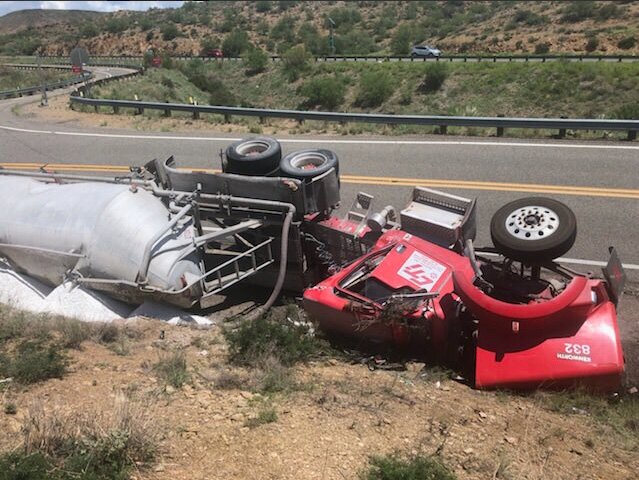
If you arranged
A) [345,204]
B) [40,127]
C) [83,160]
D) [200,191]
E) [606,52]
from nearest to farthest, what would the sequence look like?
1. [200,191]
2. [345,204]
3. [83,160]
4. [40,127]
5. [606,52]

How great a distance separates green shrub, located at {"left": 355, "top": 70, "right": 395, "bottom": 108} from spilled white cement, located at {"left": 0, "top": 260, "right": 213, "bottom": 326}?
106ft

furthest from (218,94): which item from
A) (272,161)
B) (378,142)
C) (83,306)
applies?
(83,306)

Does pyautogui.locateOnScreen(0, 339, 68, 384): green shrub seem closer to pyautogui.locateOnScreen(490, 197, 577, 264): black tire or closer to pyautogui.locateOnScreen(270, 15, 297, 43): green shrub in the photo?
pyautogui.locateOnScreen(490, 197, 577, 264): black tire

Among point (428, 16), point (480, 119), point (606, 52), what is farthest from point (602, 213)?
point (428, 16)

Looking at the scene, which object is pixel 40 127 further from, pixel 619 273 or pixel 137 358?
pixel 619 273

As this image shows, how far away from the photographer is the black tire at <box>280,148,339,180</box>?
27.3ft

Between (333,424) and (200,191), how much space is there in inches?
188

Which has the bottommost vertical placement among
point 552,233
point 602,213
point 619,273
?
point 602,213

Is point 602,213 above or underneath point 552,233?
underneath

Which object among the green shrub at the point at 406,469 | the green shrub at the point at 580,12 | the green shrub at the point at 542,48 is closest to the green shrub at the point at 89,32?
the green shrub at the point at 580,12

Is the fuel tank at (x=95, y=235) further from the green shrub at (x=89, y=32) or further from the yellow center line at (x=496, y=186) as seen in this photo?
the green shrub at (x=89, y=32)

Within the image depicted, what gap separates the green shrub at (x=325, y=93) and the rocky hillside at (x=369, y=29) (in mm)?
21241

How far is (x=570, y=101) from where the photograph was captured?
102ft

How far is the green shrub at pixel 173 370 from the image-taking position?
5.50 m
